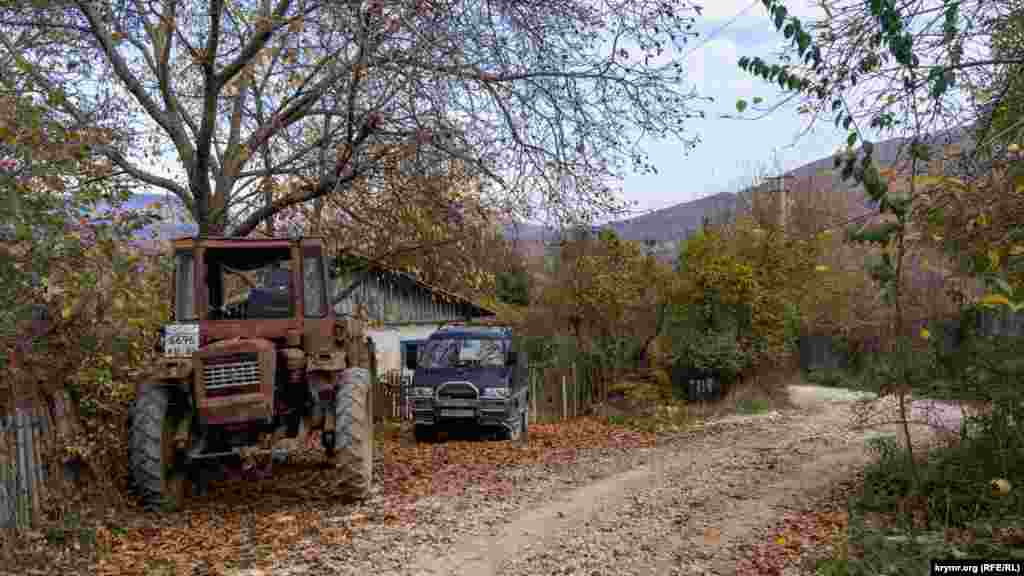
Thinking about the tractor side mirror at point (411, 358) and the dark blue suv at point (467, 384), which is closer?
the dark blue suv at point (467, 384)

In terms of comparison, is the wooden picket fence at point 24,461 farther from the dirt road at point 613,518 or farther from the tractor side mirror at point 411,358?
the tractor side mirror at point 411,358

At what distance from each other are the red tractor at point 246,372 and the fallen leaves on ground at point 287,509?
442 mm

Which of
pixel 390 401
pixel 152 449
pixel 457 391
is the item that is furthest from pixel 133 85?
pixel 390 401

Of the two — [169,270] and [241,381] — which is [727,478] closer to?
[241,381]

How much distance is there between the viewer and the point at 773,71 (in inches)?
254

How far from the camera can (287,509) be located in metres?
9.20

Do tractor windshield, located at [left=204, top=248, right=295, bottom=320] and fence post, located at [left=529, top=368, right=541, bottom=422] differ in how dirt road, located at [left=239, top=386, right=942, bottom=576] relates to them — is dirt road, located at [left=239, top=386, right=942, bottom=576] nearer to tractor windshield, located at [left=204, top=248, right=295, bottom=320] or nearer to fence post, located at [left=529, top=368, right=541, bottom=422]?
tractor windshield, located at [left=204, top=248, right=295, bottom=320]

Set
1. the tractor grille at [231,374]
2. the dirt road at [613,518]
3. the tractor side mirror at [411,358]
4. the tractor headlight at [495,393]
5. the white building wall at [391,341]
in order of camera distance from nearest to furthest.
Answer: the dirt road at [613,518], the tractor grille at [231,374], the tractor headlight at [495,393], the tractor side mirror at [411,358], the white building wall at [391,341]

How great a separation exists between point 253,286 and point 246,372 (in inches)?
77.0

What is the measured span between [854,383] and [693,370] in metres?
11.0

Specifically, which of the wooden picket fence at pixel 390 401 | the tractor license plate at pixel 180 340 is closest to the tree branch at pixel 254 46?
the tractor license plate at pixel 180 340

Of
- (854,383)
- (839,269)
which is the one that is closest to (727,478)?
(854,383)

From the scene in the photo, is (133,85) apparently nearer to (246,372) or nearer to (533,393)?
(246,372)

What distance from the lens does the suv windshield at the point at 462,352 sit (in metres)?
15.7
